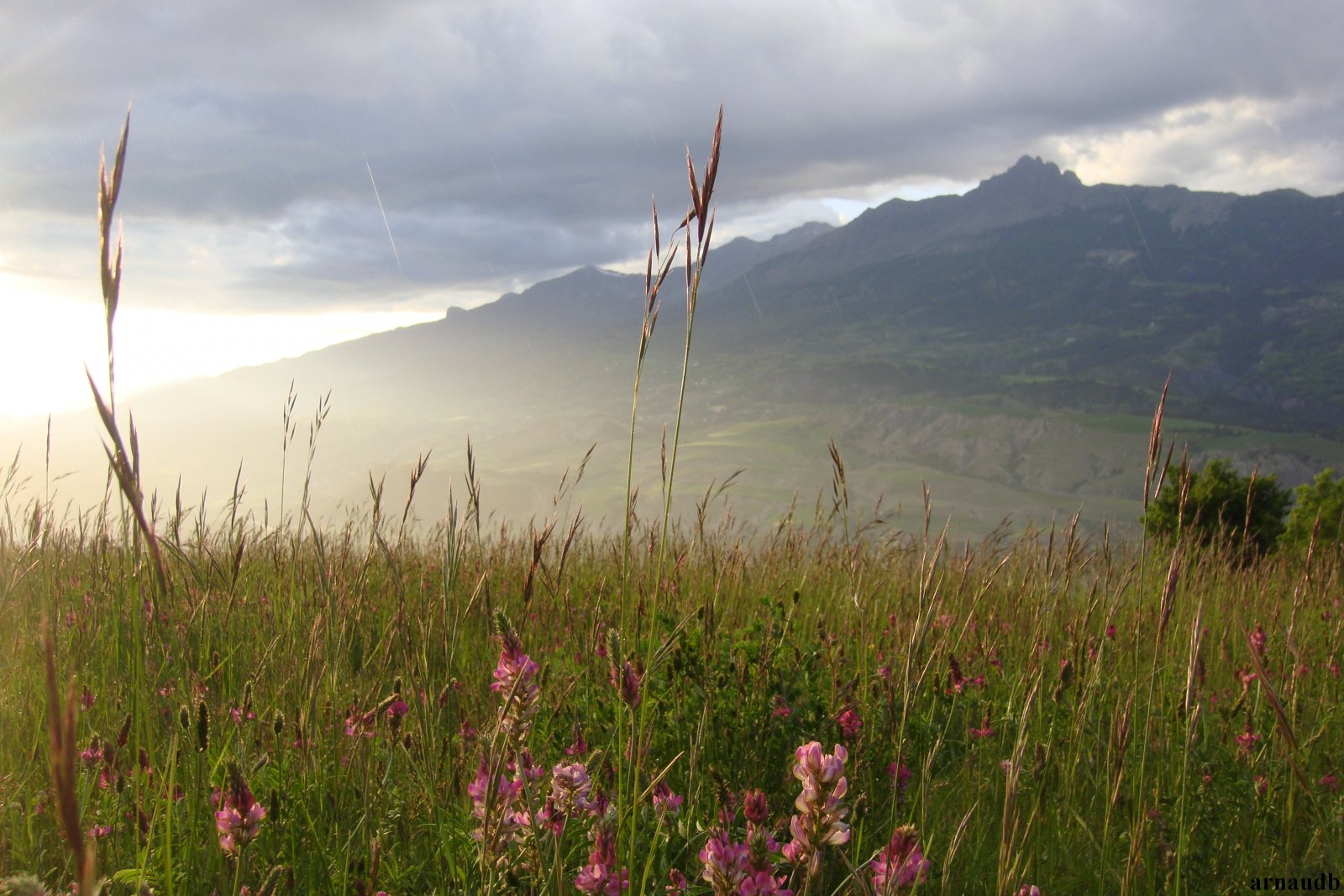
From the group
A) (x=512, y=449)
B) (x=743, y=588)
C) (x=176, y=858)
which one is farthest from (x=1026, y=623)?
(x=512, y=449)

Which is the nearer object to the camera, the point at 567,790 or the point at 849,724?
the point at 567,790

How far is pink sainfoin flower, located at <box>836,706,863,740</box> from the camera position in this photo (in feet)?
6.85

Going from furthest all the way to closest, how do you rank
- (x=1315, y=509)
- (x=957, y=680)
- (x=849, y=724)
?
(x=1315, y=509), (x=957, y=680), (x=849, y=724)

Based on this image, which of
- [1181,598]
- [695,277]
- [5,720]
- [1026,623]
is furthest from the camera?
[1181,598]

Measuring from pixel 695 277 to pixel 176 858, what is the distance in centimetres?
142

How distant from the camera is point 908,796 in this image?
2.29m

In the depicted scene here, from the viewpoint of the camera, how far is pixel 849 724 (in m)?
2.10

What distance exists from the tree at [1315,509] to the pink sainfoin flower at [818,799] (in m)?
10.4

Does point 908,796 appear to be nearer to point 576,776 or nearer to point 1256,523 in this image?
point 576,776

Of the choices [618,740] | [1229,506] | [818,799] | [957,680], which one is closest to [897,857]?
[818,799]

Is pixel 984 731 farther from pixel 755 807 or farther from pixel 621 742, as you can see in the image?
pixel 621 742

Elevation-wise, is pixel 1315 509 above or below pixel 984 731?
below

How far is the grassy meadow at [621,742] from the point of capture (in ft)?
3.94

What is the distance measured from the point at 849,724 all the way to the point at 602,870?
107 cm
